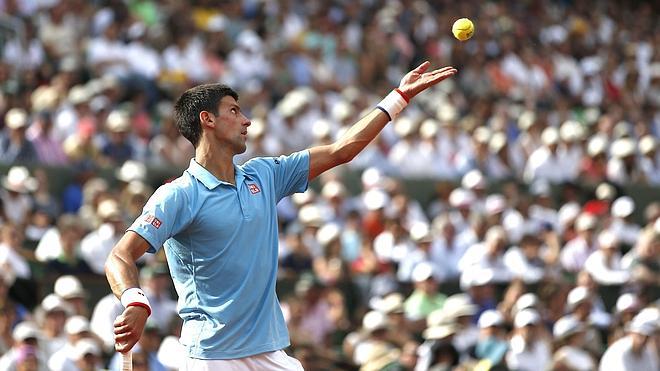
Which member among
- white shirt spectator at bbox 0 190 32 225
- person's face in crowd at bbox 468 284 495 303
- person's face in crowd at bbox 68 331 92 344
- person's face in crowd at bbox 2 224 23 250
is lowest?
person's face in crowd at bbox 468 284 495 303

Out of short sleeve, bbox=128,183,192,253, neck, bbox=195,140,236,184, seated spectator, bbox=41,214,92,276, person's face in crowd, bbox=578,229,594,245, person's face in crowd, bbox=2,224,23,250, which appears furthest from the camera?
person's face in crowd, bbox=578,229,594,245

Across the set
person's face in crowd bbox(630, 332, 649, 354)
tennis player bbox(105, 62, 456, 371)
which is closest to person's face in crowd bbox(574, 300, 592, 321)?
person's face in crowd bbox(630, 332, 649, 354)

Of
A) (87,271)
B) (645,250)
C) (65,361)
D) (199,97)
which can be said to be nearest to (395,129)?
(645,250)

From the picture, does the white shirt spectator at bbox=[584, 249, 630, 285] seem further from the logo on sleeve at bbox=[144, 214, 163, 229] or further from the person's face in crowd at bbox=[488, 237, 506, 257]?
the logo on sleeve at bbox=[144, 214, 163, 229]

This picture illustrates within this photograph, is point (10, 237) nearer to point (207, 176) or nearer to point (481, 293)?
point (481, 293)

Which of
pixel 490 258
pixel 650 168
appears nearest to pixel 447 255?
pixel 490 258

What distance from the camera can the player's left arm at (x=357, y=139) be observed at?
6367 mm

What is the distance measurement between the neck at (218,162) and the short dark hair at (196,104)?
0.09 meters

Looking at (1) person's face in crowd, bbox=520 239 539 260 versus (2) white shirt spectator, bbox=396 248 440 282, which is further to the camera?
(1) person's face in crowd, bbox=520 239 539 260

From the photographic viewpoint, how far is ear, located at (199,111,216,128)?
607 centimetres

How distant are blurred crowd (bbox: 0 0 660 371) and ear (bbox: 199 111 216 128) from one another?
3.82m

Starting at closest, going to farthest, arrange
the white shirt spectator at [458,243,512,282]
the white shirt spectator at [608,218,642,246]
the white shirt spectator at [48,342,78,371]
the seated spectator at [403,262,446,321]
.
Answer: the white shirt spectator at [48,342,78,371] < the seated spectator at [403,262,446,321] < the white shirt spectator at [458,243,512,282] < the white shirt spectator at [608,218,642,246]

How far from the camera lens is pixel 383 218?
47.4ft

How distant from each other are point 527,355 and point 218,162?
616 centimetres
